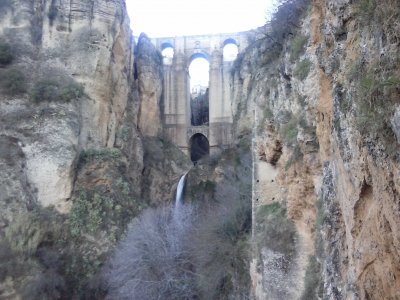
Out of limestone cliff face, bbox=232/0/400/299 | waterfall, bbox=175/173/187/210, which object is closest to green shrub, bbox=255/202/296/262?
limestone cliff face, bbox=232/0/400/299

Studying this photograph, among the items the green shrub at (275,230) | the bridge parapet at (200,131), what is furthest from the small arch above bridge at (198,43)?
the green shrub at (275,230)

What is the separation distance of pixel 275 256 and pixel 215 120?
2248cm

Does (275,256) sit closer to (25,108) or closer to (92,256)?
(92,256)

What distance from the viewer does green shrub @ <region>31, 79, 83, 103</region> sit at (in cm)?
2162

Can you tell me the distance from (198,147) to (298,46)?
25.1 m

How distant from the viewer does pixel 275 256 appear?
380 inches

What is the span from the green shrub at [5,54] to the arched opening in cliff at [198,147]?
14.6 meters

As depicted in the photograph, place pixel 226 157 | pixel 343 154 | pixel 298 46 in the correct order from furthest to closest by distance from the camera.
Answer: pixel 226 157 < pixel 298 46 < pixel 343 154

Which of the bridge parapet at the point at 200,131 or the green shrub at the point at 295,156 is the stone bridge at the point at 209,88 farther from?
the green shrub at the point at 295,156

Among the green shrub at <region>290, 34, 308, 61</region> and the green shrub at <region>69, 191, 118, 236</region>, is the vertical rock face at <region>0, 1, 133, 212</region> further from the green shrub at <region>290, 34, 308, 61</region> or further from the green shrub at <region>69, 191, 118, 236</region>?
the green shrub at <region>290, 34, 308, 61</region>

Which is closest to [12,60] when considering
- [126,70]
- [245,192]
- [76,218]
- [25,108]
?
[25,108]

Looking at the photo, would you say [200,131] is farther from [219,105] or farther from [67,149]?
[67,149]

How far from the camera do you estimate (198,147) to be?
3388 centimetres

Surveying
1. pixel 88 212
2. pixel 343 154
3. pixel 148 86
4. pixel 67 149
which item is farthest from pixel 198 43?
pixel 343 154
